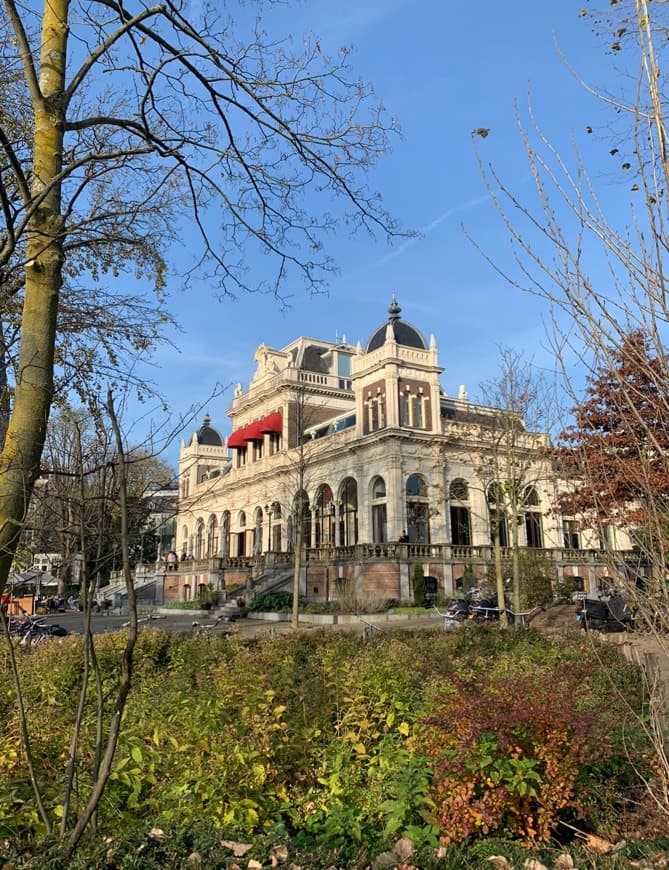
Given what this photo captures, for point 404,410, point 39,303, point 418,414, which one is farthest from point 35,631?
point 418,414

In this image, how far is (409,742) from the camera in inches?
211

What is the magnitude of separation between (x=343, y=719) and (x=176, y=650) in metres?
6.01

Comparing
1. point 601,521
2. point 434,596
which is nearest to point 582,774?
point 601,521

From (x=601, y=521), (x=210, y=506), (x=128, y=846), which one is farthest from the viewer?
(x=210, y=506)

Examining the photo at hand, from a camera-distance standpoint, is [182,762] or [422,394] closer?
[182,762]

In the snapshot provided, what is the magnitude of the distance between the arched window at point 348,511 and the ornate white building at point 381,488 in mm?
84

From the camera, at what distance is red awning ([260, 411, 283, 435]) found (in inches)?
1785

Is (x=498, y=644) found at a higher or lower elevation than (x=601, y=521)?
lower

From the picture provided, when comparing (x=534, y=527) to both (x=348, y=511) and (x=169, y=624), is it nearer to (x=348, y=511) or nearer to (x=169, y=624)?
(x=348, y=511)

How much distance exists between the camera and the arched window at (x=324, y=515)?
4131 cm

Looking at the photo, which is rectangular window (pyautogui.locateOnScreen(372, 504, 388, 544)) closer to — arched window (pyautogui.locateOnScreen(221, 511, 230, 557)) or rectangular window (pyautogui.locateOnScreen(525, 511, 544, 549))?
rectangular window (pyautogui.locateOnScreen(525, 511, 544, 549))

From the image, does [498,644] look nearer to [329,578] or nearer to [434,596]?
[434,596]

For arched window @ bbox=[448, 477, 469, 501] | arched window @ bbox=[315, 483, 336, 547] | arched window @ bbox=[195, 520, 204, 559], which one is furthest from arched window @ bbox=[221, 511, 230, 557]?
arched window @ bbox=[448, 477, 469, 501]

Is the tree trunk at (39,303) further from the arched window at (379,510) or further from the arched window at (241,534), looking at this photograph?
the arched window at (241,534)
